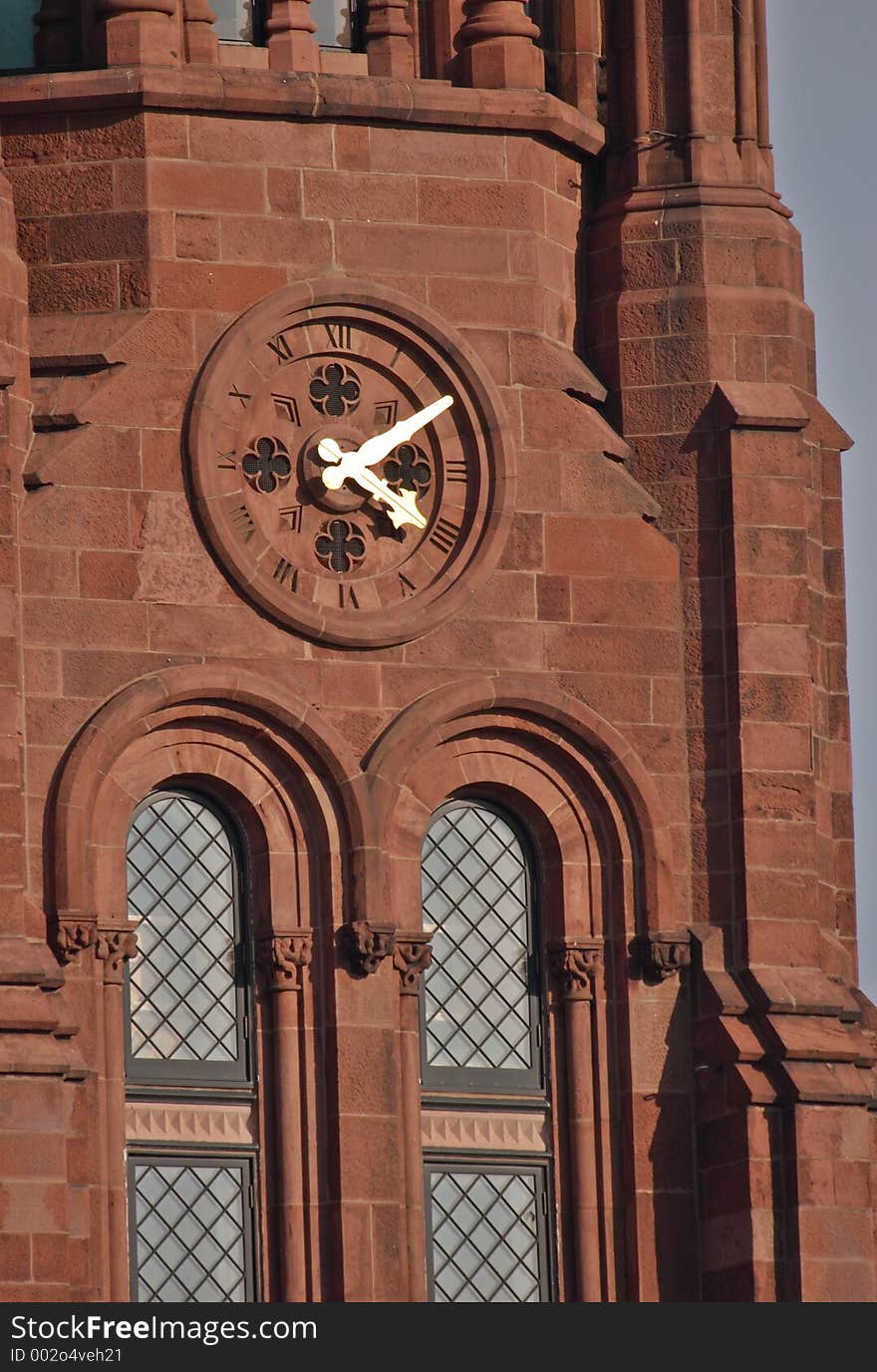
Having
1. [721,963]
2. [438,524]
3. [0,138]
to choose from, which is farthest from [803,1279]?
[0,138]

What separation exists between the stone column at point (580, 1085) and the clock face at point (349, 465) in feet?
9.39

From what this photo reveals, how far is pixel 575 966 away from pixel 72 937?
13.7 feet

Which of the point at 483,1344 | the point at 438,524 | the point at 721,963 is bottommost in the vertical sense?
the point at 483,1344

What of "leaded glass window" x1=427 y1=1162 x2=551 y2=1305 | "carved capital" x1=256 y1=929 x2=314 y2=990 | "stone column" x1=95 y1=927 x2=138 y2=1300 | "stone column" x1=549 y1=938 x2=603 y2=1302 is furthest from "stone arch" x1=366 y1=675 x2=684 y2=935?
"stone column" x1=95 y1=927 x2=138 y2=1300

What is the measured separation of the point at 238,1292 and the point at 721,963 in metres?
4.72

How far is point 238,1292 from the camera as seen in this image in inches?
1996

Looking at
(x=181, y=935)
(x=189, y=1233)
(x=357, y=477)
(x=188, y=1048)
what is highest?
(x=357, y=477)

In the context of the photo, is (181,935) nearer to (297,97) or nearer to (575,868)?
Result: (575,868)

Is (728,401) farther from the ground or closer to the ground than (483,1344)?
farther from the ground

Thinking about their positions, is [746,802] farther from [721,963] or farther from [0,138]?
[0,138]

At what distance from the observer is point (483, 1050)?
52125 mm

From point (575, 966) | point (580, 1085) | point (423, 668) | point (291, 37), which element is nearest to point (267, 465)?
point (423, 668)

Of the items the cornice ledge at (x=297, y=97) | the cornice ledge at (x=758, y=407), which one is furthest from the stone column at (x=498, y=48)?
the cornice ledge at (x=758, y=407)

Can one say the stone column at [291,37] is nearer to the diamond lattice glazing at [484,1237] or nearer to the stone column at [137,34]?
the stone column at [137,34]
